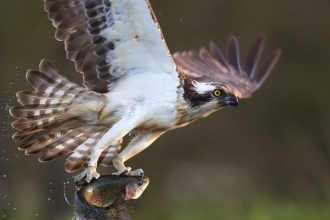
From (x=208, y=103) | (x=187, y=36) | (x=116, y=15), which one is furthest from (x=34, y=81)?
(x=187, y=36)

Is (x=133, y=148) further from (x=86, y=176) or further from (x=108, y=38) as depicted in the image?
(x=108, y=38)

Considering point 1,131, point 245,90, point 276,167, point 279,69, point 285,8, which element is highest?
point 1,131

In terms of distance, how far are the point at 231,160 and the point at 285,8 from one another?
100 inches

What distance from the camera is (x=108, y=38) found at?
586 centimetres

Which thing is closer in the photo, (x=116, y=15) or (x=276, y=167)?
(x=116, y=15)

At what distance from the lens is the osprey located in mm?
5672

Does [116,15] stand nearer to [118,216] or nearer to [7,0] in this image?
[118,216]

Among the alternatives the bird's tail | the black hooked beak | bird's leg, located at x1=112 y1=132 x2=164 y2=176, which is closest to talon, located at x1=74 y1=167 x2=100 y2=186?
bird's leg, located at x1=112 y1=132 x2=164 y2=176

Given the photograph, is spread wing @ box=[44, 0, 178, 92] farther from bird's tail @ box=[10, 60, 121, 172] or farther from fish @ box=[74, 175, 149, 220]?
fish @ box=[74, 175, 149, 220]

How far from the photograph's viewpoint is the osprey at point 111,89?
5.67m

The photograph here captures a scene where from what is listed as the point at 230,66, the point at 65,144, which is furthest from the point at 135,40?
the point at 230,66

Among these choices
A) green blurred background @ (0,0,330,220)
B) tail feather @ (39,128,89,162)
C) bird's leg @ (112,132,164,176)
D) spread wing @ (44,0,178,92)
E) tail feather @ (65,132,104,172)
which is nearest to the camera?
spread wing @ (44,0,178,92)

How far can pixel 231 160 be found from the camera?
1152cm

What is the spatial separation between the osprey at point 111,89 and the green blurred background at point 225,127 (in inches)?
119
